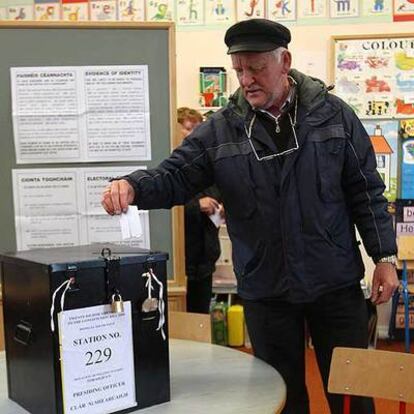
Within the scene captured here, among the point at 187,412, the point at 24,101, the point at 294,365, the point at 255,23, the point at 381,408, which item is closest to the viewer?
the point at 187,412

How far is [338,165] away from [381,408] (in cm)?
172

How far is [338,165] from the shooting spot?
173 centimetres

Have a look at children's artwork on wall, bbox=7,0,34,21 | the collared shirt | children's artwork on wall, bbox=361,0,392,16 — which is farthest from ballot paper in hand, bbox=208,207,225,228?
children's artwork on wall, bbox=7,0,34,21

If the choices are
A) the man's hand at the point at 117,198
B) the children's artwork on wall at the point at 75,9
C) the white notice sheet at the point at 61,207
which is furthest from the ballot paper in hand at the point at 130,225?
the children's artwork on wall at the point at 75,9

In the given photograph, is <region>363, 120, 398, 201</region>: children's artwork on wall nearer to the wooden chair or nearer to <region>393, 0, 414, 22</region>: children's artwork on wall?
<region>393, 0, 414, 22</region>: children's artwork on wall

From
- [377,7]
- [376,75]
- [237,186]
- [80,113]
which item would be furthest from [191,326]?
[377,7]

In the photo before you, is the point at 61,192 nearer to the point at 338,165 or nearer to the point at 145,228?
the point at 145,228

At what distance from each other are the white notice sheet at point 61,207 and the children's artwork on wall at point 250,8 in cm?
198

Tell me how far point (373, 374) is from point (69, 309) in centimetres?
81

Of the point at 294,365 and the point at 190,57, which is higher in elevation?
the point at 190,57

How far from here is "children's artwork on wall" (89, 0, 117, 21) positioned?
154 inches

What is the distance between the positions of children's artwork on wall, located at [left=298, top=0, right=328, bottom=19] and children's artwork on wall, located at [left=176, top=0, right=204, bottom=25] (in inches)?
25.7

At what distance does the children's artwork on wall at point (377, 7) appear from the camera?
381 centimetres

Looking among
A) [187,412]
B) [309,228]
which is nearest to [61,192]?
[309,228]
